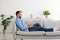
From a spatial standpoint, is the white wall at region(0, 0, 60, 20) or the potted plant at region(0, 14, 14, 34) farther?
the white wall at region(0, 0, 60, 20)

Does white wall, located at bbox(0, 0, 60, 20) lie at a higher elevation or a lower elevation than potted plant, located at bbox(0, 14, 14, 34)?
higher

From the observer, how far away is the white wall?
8117 mm

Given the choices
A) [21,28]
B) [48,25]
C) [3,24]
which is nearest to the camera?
[21,28]

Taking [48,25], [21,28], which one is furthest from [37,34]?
[48,25]

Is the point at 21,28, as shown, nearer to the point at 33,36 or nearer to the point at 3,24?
the point at 33,36

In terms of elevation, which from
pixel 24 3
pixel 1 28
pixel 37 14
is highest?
pixel 24 3

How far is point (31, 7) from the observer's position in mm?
8156

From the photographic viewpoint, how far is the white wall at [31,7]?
26.6 ft

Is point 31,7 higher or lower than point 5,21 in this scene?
higher

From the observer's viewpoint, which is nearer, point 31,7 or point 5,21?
point 5,21

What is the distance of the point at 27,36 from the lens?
4.54m

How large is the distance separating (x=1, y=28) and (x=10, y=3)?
51.7 inches

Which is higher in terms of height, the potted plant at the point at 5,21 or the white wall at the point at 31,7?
the white wall at the point at 31,7

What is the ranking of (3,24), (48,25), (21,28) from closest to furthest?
(21,28) < (48,25) < (3,24)
